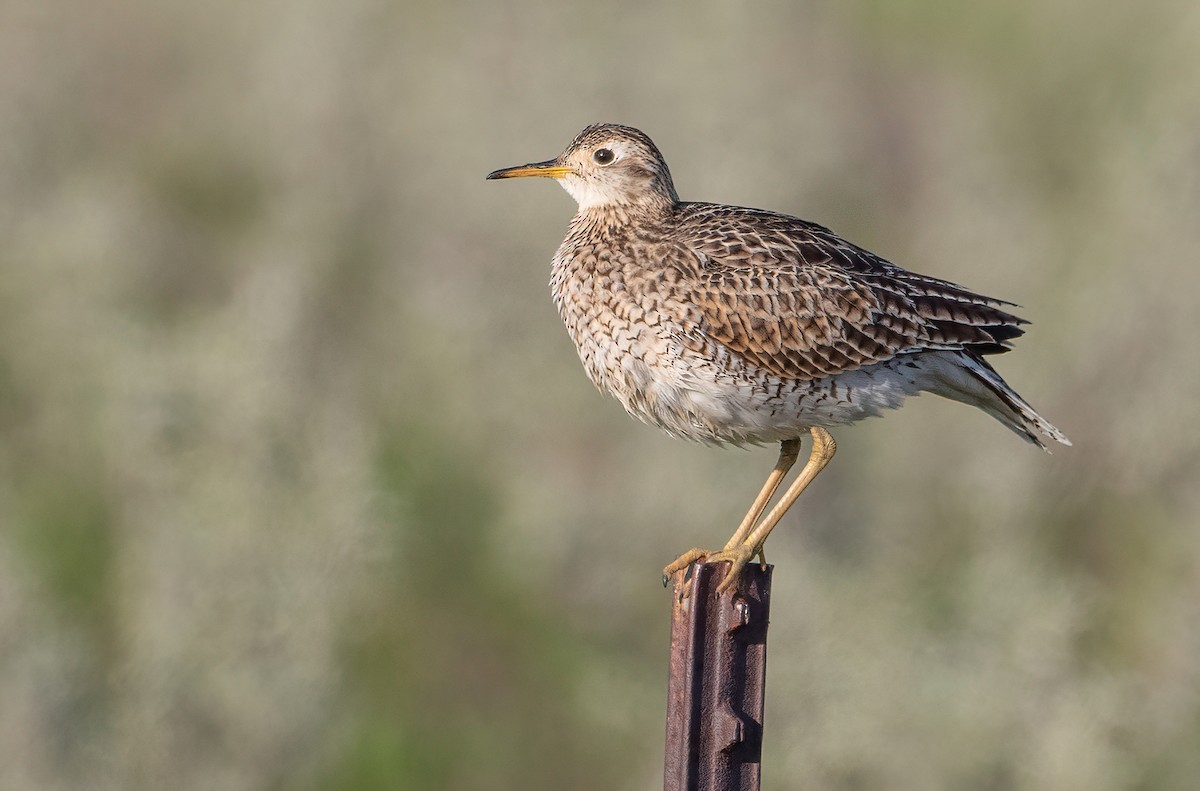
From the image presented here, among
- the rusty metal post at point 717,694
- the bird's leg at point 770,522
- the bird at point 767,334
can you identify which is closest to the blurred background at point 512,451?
the bird's leg at point 770,522

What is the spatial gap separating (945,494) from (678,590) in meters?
6.73

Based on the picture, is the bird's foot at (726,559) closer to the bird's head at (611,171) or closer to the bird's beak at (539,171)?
the bird's head at (611,171)

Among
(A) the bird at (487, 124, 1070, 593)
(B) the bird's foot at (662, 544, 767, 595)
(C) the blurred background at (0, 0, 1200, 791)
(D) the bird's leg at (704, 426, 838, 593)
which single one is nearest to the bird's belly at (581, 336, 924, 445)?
(A) the bird at (487, 124, 1070, 593)

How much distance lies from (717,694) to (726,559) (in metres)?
0.80

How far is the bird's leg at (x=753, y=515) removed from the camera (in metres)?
6.15

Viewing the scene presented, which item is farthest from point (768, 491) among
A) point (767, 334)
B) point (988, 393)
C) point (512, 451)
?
point (512, 451)

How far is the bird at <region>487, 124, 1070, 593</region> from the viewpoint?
636 centimetres

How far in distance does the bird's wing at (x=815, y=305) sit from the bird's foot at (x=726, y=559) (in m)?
0.77

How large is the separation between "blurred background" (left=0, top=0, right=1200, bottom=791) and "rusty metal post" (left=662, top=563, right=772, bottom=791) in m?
4.39

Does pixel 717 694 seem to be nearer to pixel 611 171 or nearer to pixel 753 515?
pixel 753 515

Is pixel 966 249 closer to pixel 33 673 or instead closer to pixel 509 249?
pixel 509 249

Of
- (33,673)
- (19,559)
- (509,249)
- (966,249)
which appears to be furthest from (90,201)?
(966,249)

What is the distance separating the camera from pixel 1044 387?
12.0 m

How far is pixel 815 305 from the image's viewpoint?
6480mm
